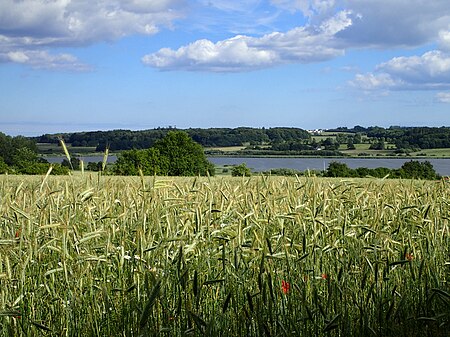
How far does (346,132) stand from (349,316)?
5075cm

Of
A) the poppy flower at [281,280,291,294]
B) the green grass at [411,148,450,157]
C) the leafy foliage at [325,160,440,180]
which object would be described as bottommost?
the leafy foliage at [325,160,440,180]

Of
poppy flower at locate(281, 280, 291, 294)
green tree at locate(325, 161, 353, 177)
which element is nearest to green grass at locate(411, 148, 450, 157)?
green tree at locate(325, 161, 353, 177)

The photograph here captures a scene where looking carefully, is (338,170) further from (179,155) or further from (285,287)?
(285,287)

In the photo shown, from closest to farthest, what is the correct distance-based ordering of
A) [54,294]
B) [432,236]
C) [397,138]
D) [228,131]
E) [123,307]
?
1. [123,307]
2. [54,294]
3. [432,236]
4. [397,138]
5. [228,131]

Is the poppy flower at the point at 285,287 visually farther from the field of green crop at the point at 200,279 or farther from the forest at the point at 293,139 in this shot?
the forest at the point at 293,139

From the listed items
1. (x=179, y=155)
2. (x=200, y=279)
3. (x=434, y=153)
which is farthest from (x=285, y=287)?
(x=434, y=153)

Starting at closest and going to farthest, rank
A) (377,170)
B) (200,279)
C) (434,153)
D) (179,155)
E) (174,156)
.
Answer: (200,279), (377,170), (174,156), (179,155), (434,153)

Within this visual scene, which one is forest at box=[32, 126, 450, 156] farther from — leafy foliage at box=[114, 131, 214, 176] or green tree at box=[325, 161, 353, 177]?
green tree at box=[325, 161, 353, 177]

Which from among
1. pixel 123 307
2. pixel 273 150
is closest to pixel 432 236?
pixel 123 307

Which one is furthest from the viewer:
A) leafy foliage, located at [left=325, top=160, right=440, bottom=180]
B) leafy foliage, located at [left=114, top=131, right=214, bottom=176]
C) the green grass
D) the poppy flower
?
the green grass

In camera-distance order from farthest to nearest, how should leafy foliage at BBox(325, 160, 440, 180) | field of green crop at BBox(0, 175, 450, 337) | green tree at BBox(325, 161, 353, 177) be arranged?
green tree at BBox(325, 161, 353, 177) → leafy foliage at BBox(325, 160, 440, 180) → field of green crop at BBox(0, 175, 450, 337)

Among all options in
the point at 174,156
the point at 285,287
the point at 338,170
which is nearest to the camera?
the point at 285,287

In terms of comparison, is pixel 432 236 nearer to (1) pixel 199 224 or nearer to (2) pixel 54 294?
(1) pixel 199 224

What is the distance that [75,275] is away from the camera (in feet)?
8.78
